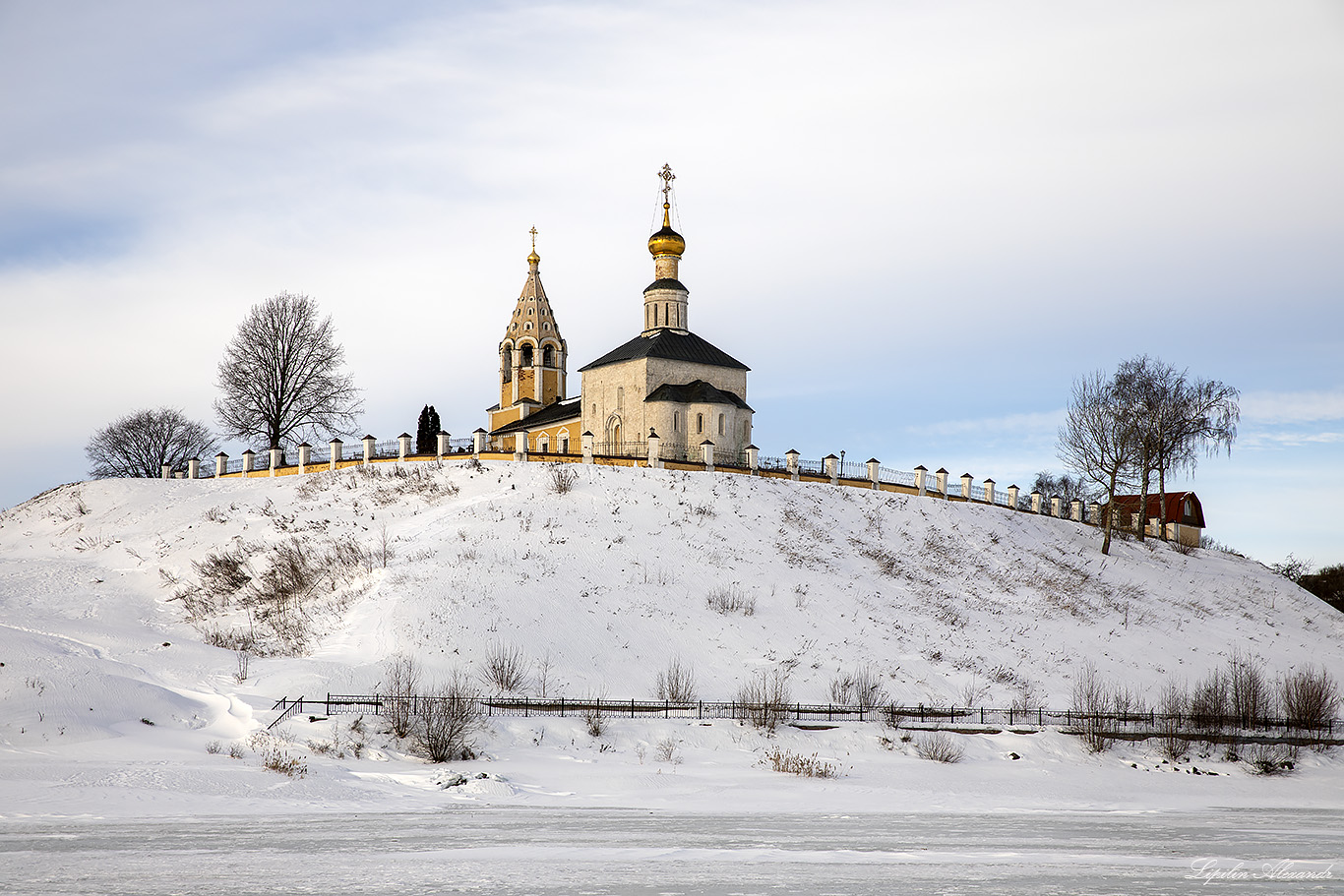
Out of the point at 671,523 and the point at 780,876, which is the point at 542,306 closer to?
the point at 671,523

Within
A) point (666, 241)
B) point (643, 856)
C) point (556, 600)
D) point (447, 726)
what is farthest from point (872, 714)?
point (666, 241)

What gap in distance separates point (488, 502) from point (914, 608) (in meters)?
13.6

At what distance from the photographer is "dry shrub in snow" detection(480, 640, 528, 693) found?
22891 millimetres

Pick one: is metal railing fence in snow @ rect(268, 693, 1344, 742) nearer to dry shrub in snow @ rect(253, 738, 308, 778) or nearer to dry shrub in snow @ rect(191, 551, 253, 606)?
dry shrub in snow @ rect(253, 738, 308, 778)

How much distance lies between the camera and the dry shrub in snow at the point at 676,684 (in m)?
23.1

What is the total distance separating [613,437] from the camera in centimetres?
4719

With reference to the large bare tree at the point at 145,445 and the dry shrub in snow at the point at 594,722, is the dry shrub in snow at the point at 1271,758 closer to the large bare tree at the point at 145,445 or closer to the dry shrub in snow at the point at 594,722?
the dry shrub in snow at the point at 594,722

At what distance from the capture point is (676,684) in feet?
76.5

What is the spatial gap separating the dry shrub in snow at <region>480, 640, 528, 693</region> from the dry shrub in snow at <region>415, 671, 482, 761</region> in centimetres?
332

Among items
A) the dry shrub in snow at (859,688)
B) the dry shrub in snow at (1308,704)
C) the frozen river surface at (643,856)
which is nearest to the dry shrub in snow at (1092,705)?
the dry shrub in snow at (1308,704)

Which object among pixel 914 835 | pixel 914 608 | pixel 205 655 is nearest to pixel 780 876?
pixel 914 835

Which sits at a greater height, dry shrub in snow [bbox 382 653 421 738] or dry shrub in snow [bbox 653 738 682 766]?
dry shrub in snow [bbox 382 653 421 738]

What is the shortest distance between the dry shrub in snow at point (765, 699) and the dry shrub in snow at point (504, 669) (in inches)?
196

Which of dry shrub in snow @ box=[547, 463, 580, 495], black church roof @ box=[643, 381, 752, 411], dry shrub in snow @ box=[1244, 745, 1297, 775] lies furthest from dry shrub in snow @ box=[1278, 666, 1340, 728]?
black church roof @ box=[643, 381, 752, 411]
